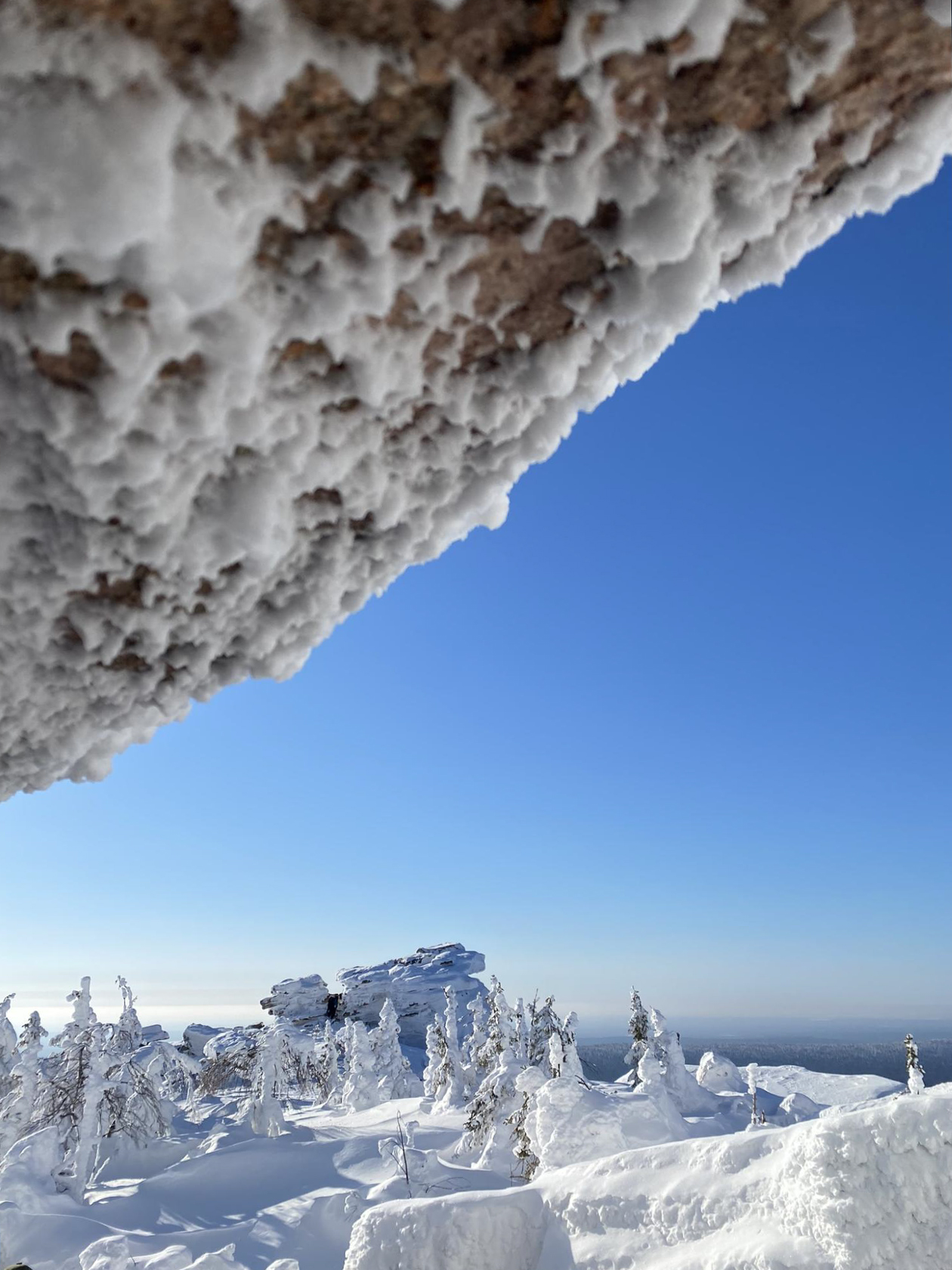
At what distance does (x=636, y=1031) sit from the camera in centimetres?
2609

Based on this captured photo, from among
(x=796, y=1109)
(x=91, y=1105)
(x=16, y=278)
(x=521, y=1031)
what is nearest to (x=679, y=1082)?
(x=796, y=1109)

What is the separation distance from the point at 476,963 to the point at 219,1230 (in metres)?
39.2

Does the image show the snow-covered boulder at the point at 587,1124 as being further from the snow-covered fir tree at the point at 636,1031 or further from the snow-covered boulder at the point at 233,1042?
the snow-covered boulder at the point at 233,1042

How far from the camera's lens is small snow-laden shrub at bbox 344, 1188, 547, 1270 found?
26.2 feet

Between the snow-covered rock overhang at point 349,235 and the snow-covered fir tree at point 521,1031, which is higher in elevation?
the snow-covered rock overhang at point 349,235

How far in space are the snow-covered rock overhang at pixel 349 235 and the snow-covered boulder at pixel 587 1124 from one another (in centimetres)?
1355

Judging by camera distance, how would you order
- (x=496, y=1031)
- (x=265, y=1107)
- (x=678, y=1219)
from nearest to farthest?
(x=678, y=1219) < (x=265, y=1107) < (x=496, y=1031)

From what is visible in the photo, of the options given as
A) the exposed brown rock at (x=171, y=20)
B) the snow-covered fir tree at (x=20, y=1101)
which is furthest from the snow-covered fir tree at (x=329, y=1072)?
the exposed brown rock at (x=171, y=20)

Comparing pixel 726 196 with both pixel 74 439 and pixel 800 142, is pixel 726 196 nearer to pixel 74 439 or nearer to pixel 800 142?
pixel 800 142

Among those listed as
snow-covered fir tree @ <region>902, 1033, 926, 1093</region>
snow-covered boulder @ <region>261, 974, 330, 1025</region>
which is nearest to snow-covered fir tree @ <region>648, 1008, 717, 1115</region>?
snow-covered fir tree @ <region>902, 1033, 926, 1093</region>

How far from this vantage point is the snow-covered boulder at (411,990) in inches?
1868

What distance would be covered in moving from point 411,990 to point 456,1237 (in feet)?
145

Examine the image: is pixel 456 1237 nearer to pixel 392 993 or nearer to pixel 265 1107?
pixel 265 1107

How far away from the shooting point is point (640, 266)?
1280 millimetres
